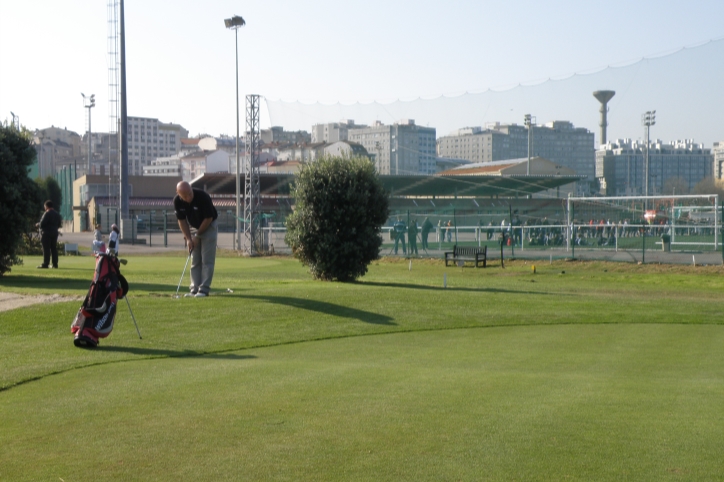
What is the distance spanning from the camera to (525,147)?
189ft

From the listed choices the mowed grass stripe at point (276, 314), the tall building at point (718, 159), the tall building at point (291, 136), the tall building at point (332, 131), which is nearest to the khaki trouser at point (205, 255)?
the mowed grass stripe at point (276, 314)

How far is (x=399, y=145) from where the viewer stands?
59.1 meters

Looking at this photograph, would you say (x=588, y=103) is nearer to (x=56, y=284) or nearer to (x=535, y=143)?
(x=535, y=143)

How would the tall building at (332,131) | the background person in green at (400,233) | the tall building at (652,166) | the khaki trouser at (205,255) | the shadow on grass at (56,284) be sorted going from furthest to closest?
the tall building at (332,131), the tall building at (652,166), the background person in green at (400,233), the shadow on grass at (56,284), the khaki trouser at (205,255)

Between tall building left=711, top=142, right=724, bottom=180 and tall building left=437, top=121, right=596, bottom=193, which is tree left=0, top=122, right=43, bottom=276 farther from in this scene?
tall building left=437, top=121, right=596, bottom=193

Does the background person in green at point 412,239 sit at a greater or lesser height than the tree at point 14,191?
lesser

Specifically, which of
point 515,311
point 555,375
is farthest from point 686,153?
point 555,375

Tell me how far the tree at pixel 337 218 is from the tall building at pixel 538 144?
32878mm

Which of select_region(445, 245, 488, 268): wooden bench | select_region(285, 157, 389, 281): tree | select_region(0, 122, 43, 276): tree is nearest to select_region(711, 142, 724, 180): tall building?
select_region(445, 245, 488, 268): wooden bench

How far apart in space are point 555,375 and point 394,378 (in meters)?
1.67

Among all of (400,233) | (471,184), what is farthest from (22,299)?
(471,184)

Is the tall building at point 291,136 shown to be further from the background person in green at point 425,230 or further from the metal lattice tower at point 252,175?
the background person in green at point 425,230

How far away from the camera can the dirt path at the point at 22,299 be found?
12453 mm

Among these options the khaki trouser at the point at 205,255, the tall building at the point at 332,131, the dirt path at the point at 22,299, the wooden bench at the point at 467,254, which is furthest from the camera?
the tall building at the point at 332,131
